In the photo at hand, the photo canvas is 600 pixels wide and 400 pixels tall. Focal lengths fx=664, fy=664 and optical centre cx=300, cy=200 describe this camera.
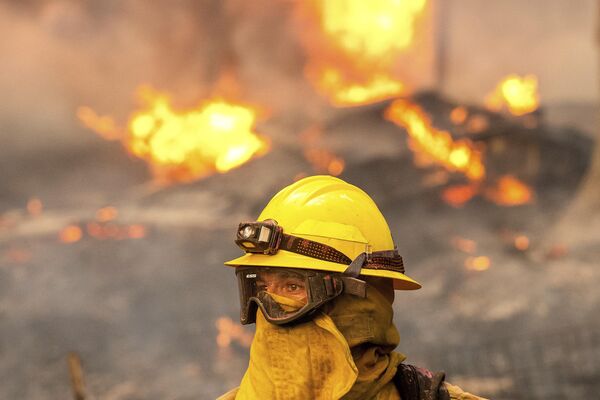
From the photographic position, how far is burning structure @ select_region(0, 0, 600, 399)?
10.5 metres

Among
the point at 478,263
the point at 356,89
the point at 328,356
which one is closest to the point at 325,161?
the point at 356,89

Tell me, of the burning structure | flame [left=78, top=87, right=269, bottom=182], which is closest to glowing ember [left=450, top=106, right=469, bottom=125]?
the burning structure

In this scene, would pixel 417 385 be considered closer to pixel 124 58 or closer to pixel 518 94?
pixel 124 58

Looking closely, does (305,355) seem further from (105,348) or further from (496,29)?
(496,29)

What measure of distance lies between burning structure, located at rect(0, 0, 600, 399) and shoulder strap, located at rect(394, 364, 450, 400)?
A: 832cm

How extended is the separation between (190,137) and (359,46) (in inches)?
147

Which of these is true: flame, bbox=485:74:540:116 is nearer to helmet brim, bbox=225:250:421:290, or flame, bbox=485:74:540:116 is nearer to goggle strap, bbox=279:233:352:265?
helmet brim, bbox=225:250:421:290

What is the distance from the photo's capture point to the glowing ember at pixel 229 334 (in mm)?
10953

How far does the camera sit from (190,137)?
1222 cm

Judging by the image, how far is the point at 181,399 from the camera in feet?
33.4

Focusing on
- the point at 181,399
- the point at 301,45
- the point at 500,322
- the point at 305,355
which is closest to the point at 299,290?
the point at 305,355

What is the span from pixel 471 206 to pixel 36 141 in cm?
792

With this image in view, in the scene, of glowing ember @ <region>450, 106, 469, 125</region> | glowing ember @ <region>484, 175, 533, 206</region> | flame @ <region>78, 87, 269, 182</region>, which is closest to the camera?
flame @ <region>78, 87, 269, 182</region>

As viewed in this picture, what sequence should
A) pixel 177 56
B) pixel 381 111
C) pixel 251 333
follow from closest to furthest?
pixel 251 333 → pixel 177 56 → pixel 381 111
